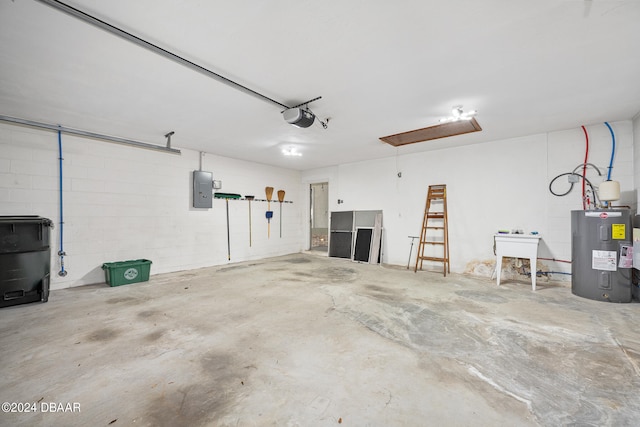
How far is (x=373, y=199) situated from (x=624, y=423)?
17.3 feet

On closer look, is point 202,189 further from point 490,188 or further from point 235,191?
point 490,188

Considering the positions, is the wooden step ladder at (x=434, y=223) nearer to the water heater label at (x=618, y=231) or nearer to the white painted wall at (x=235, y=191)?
the white painted wall at (x=235, y=191)

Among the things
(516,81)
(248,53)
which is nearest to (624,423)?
(516,81)

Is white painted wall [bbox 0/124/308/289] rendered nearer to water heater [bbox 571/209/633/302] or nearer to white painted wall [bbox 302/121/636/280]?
white painted wall [bbox 302/121/636/280]

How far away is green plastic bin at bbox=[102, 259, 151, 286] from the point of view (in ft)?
13.5

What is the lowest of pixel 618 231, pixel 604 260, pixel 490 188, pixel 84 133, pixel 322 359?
pixel 322 359

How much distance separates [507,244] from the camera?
423cm

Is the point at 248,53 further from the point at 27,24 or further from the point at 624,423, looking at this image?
the point at 624,423

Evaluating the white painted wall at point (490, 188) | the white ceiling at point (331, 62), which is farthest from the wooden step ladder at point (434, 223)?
the white ceiling at point (331, 62)

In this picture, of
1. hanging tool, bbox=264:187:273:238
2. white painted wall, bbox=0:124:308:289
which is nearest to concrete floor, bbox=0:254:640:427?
white painted wall, bbox=0:124:308:289

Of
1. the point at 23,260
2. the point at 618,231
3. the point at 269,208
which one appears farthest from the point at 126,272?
the point at 618,231

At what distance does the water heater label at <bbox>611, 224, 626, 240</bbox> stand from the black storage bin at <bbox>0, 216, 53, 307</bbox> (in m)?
7.45

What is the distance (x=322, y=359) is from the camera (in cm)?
206

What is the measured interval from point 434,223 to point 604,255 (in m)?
2.51
